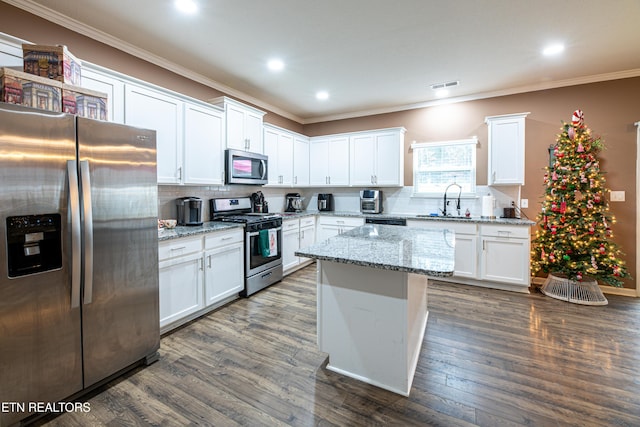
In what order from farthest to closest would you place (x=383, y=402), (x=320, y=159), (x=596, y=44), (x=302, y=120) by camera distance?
(x=302, y=120) < (x=320, y=159) < (x=596, y=44) < (x=383, y=402)

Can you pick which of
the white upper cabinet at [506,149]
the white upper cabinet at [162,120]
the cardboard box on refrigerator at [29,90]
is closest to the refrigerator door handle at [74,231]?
the cardboard box on refrigerator at [29,90]

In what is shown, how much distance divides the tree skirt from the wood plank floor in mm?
254

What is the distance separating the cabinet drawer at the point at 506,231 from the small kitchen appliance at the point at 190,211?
369 centimetres

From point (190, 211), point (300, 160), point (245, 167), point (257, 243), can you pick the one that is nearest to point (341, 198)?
point (300, 160)

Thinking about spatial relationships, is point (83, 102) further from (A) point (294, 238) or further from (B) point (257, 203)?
(A) point (294, 238)

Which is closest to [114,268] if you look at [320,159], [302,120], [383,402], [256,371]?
[256,371]

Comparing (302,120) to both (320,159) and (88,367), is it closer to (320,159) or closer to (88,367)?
(320,159)

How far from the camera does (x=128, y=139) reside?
1.96m

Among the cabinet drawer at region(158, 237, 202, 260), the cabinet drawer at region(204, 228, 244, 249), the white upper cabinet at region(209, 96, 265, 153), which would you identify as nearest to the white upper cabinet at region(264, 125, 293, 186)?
the white upper cabinet at region(209, 96, 265, 153)

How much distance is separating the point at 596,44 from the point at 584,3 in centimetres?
97

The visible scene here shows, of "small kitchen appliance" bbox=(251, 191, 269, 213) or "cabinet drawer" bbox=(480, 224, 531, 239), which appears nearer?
"cabinet drawer" bbox=(480, 224, 531, 239)

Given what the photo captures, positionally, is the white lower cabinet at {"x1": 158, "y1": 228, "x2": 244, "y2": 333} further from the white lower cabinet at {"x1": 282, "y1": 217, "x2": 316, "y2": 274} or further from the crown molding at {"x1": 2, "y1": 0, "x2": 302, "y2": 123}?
the crown molding at {"x1": 2, "y1": 0, "x2": 302, "y2": 123}

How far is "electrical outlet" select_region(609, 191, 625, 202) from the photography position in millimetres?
3549

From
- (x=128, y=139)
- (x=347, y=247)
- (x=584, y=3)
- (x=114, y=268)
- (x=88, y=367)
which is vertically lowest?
(x=88, y=367)
